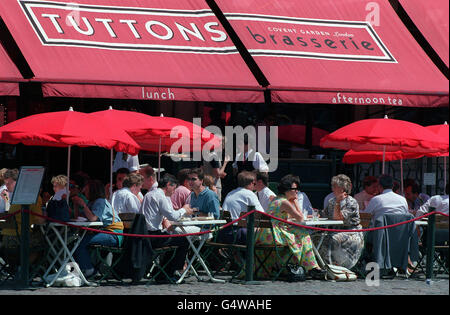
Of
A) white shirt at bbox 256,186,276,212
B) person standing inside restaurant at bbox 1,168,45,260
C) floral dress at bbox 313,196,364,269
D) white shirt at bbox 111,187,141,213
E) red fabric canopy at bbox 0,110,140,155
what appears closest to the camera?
person standing inside restaurant at bbox 1,168,45,260

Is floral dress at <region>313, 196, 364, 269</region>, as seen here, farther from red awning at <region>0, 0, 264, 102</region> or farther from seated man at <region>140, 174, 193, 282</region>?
red awning at <region>0, 0, 264, 102</region>

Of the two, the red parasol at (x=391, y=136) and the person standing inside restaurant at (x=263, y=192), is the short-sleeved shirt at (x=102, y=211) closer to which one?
the person standing inside restaurant at (x=263, y=192)

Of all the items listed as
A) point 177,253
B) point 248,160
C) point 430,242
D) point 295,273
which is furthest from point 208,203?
point 248,160

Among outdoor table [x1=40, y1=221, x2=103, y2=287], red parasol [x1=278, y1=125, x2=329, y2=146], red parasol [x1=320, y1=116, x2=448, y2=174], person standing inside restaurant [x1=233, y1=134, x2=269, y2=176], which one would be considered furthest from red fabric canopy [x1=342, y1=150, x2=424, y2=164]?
outdoor table [x1=40, y1=221, x2=103, y2=287]

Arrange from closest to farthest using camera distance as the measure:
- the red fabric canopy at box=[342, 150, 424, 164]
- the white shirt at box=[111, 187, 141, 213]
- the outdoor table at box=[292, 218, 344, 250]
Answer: the outdoor table at box=[292, 218, 344, 250] → the white shirt at box=[111, 187, 141, 213] → the red fabric canopy at box=[342, 150, 424, 164]

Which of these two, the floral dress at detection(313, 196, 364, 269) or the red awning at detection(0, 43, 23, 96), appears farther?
the red awning at detection(0, 43, 23, 96)

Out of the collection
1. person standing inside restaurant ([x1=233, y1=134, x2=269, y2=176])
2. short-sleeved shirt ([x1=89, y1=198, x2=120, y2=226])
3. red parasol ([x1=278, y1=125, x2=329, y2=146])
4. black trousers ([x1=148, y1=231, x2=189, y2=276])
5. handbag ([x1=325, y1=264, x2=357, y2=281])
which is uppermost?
red parasol ([x1=278, y1=125, x2=329, y2=146])

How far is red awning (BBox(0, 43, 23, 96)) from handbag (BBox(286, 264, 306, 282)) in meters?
4.53

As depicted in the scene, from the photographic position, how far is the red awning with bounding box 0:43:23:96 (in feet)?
44.8

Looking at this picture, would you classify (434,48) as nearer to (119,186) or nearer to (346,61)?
(346,61)

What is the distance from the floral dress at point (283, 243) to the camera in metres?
11.9

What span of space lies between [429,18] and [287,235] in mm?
7384

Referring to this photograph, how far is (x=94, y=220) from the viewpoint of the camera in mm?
11383
